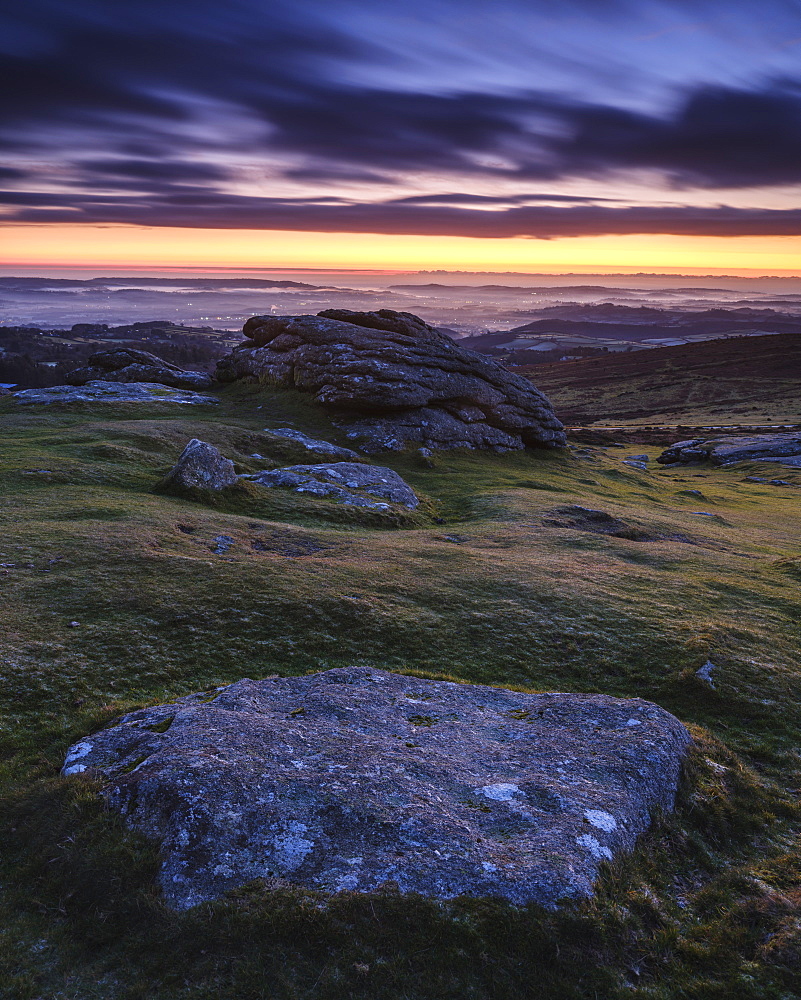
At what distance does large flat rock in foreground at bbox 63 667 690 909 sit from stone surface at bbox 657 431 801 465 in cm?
10224

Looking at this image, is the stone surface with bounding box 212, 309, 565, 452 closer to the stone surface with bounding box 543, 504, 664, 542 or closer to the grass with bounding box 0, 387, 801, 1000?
the grass with bounding box 0, 387, 801, 1000

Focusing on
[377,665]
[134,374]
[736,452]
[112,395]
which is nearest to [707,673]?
[377,665]

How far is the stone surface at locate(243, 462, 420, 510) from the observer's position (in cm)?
3709

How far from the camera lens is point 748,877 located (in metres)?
9.77

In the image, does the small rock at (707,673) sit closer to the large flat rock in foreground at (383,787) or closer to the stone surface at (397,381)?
the large flat rock in foreground at (383,787)

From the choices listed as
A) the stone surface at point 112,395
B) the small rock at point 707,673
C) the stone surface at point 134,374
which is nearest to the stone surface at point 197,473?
the small rock at point 707,673

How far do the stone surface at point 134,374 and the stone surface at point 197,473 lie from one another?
149 feet

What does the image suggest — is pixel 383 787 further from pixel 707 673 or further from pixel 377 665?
pixel 707 673

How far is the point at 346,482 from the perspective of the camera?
40.1 m

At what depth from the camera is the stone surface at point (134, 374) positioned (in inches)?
2950

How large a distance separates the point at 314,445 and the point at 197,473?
17.5 m

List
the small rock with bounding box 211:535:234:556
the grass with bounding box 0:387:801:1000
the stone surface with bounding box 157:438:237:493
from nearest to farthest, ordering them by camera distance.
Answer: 1. the grass with bounding box 0:387:801:1000
2. the small rock with bounding box 211:535:234:556
3. the stone surface with bounding box 157:438:237:493

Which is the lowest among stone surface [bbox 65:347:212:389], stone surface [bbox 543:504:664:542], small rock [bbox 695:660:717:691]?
stone surface [bbox 543:504:664:542]

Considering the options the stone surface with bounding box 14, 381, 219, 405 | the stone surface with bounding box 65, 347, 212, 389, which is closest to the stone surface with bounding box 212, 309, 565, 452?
the stone surface with bounding box 65, 347, 212, 389
